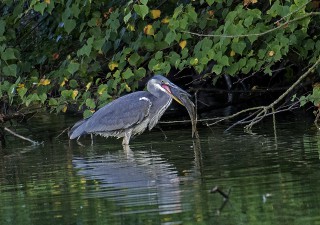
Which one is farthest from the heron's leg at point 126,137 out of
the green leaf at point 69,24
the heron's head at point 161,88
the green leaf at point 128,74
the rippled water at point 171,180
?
the green leaf at point 69,24

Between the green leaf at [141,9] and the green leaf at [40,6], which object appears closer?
the green leaf at [141,9]

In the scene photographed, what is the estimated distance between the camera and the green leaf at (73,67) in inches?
486

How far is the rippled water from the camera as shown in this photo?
6.58m

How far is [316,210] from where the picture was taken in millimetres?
6309

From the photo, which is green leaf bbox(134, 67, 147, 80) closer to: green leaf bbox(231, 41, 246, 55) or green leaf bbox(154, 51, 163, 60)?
green leaf bbox(154, 51, 163, 60)

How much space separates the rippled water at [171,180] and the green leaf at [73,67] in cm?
91

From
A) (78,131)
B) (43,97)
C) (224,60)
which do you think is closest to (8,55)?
(43,97)

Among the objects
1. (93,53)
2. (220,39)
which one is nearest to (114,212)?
(220,39)

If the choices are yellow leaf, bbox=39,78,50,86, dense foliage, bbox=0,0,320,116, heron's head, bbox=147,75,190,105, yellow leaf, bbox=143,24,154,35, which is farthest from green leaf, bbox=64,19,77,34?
heron's head, bbox=147,75,190,105

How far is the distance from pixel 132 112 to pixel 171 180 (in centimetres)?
454

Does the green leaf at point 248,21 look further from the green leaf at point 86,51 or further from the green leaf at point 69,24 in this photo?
the green leaf at point 69,24

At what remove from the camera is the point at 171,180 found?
27.1ft

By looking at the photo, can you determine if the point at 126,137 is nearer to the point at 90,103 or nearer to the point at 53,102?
the point at 90,103

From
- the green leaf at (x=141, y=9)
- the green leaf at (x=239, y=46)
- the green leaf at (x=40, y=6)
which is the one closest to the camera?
the green leaf at (x=141, y=9)
